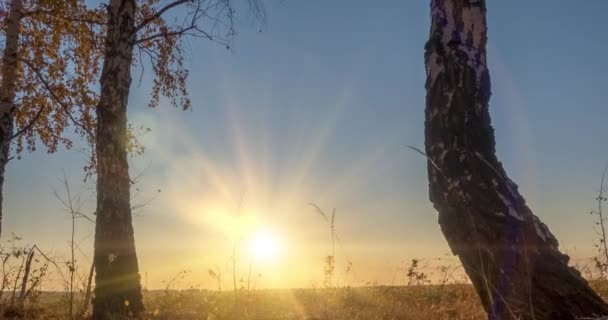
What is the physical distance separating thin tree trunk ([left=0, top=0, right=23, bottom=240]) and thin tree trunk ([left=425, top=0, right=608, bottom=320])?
8.48 metres

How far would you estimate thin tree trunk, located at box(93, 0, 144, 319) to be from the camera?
7473 mm

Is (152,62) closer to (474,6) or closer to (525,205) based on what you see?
(474,6)

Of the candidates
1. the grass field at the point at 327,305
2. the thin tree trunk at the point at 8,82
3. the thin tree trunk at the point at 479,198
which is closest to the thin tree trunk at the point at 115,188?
the grass field at the point at 327,305

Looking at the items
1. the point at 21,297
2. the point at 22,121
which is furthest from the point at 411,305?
the point at 22,121

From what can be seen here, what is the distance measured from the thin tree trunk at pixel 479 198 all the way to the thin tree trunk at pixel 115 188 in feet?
16.8

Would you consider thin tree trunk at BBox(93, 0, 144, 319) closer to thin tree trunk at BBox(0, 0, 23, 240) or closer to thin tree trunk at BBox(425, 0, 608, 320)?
thin tree trunk at BBox(0, 0, 23, 240)

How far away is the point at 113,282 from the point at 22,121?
19.2ft

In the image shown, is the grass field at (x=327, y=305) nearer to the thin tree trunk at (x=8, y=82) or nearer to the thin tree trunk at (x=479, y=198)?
the thin tree trunk at (x=479, y=198)

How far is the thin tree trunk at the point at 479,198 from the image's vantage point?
3672 mm

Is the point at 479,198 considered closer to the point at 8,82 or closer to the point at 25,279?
the point at 25,279

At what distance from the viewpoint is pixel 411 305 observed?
7.16 metres

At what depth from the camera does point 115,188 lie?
7836 mm

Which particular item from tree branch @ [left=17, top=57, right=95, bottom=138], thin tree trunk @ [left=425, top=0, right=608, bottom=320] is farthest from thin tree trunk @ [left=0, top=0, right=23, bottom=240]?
thin tree trunk @ [left=425, top=0, right=608, bottom=320]

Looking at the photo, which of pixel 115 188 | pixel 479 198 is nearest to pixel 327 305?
pixel 479 198
